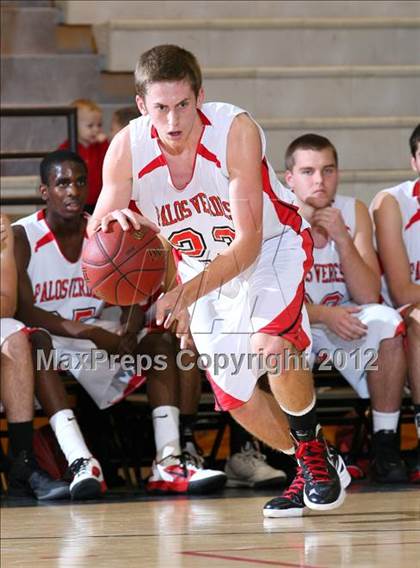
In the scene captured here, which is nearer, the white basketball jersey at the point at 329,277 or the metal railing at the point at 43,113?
the white basketball jersey at the point at 329,277

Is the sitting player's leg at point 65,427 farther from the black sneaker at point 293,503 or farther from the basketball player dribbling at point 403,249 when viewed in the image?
the basketball player dribbling at point 403,249

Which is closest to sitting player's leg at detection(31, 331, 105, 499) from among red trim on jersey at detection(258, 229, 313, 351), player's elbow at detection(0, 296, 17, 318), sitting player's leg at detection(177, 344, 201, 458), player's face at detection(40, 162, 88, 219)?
player's elbow at detection(0, 296, 17, 318)

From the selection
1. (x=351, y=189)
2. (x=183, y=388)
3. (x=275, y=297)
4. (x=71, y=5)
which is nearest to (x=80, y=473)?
(x=183, y=388)

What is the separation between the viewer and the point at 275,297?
12.7ft

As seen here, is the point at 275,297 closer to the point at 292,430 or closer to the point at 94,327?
the point at 292,430

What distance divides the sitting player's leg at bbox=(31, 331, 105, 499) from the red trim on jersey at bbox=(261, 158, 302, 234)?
145cm

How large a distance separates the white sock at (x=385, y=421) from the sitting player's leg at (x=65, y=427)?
118 centimetres

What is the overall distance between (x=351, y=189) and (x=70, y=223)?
2.13m

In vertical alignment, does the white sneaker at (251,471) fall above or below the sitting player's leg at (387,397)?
below

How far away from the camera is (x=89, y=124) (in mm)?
6500

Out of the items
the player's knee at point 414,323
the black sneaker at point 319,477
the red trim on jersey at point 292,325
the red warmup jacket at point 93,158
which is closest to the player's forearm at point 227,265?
the red trim on jersey at point 292,325

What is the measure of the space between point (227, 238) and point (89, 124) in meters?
2.75

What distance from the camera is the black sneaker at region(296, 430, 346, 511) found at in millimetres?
3955

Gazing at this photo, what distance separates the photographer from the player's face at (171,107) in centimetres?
356
